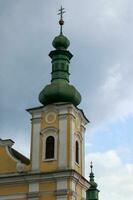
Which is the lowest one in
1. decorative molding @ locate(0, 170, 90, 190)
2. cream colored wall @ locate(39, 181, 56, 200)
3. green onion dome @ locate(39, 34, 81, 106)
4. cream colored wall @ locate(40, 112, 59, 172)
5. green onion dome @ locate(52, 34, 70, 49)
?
cream colored wall @ locate(39, 181, 56, 200)

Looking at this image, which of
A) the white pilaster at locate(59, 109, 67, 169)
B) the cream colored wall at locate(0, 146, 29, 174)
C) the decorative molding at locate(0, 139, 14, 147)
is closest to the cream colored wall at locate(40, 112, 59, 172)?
the white pilaster at locate(59, 109, 67, 169)

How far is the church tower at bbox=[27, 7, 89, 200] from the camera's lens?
27750mm

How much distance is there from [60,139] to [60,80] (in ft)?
11.7

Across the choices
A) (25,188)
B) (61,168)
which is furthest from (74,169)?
(25,188)

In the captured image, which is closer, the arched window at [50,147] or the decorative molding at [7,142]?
the arched window at [50,147]

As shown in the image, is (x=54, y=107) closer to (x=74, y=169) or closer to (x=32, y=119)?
(x=32, y=119)

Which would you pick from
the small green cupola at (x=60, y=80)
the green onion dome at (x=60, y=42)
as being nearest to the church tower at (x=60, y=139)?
the small green cupola at (x=60, y=80)

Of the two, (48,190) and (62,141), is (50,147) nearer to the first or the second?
(62,141)

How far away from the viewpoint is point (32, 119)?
97.8 ft

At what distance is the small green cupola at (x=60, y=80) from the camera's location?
2989cm

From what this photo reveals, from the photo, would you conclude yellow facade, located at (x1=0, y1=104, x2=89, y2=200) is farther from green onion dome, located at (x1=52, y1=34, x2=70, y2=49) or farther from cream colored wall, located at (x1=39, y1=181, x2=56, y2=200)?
green onion dome, located at (x1=52, y1=34, x2=70, y2=49)

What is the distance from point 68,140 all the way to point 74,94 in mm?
2758

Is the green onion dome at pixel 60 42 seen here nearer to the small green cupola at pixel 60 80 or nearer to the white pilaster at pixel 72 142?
the small green cupola at pixel 60 80

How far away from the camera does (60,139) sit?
28.8 m
